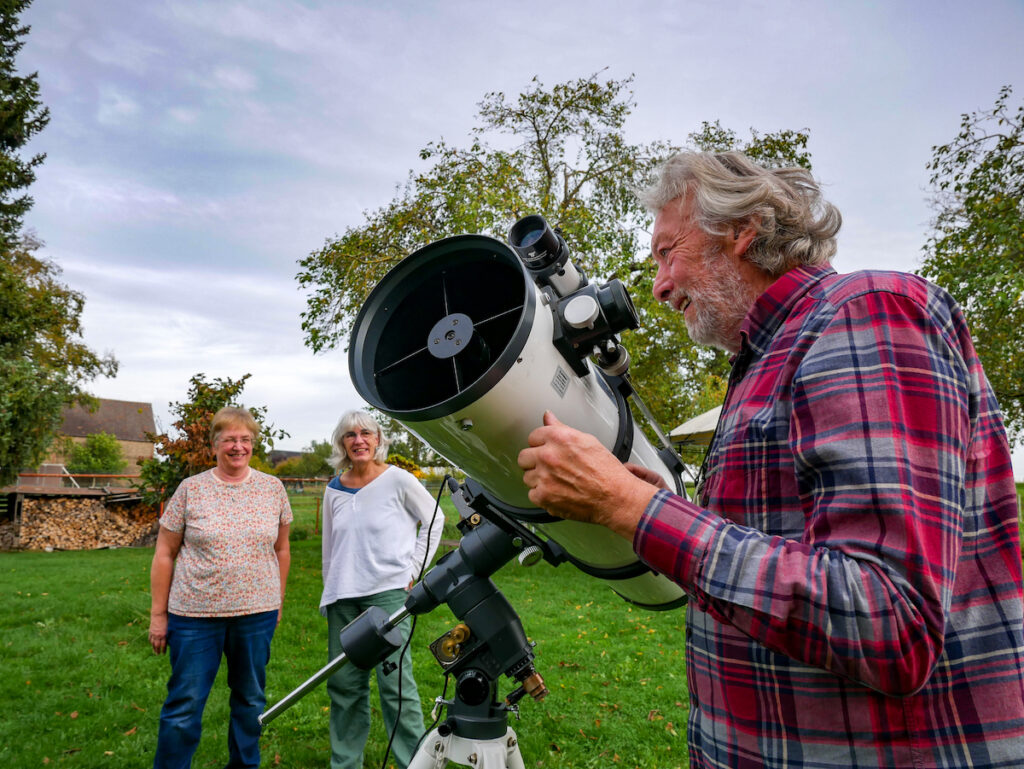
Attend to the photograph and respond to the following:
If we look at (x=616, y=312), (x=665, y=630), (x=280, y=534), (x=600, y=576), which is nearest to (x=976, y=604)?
(x=616, y=312)

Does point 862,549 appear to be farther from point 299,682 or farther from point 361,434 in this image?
point 299,682

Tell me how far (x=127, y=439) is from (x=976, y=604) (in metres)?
57.4

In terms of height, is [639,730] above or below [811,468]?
below

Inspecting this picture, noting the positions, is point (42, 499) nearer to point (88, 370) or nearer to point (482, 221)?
point (88, 370)

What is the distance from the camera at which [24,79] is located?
17594 mm

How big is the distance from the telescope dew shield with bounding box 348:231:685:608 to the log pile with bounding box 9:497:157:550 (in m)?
17.1

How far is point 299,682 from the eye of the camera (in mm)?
5066

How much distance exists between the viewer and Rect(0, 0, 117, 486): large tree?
1464 cm

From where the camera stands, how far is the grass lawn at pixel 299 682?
390 cm

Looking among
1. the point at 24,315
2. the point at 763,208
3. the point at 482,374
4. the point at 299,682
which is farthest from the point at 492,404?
the point at 24,315

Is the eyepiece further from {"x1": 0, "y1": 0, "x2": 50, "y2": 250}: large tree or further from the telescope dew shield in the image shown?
{"x1": 0, "y1": 0, "x2": 50, "y2": 250}: large tree

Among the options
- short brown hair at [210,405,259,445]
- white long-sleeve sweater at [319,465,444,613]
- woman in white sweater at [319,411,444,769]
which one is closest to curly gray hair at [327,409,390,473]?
woman in white sweater at [319,411,444,769]

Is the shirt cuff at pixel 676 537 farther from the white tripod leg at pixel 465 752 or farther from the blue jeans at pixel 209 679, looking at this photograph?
the blue jeans at pixel 209 679

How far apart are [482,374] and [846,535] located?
692 mm
